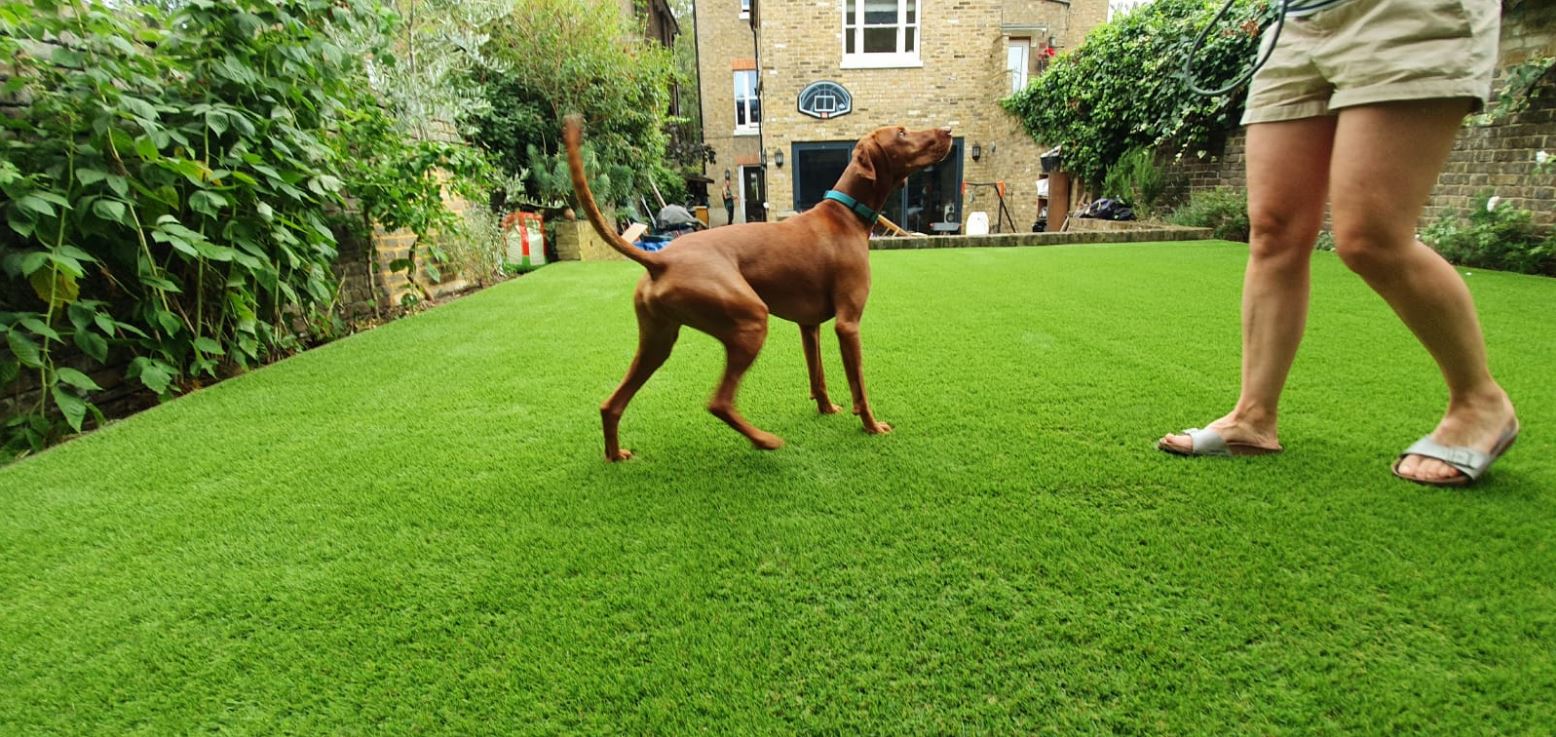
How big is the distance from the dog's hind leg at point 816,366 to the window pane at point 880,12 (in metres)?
13.0

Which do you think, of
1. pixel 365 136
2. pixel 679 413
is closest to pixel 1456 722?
pixel 679 413

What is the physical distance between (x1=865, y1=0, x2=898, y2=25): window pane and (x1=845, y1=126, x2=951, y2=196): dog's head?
42.1ft

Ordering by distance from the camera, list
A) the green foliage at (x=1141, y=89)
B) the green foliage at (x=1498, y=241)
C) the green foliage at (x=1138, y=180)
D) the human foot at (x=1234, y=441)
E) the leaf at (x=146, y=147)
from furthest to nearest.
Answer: the green foliage at (x=1138, y=180) → the green foliage at (x=1141, y=89) → the green foliage at (x=1498, y=241) → the leaf at (x=146, y=147) → the human foot at (x=1234, y=441)

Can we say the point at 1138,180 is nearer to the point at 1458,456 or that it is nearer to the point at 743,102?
the point at 1458,456

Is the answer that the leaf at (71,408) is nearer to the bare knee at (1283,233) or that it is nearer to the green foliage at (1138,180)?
the bare knee at (1283,233)

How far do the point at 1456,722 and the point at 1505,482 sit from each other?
3.42ft

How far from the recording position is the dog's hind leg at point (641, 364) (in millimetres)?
1633

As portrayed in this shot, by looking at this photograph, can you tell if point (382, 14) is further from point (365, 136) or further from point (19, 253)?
point (19, 253)

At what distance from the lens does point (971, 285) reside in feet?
15.7

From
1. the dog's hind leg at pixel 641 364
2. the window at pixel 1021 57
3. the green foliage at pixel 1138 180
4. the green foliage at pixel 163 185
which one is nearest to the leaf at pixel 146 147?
the green foliage at pixel 163 185

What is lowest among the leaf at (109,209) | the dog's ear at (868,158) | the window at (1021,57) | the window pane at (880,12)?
the leaf at (109,209)

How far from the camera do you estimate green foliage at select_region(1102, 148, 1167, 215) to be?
8977 millimetres

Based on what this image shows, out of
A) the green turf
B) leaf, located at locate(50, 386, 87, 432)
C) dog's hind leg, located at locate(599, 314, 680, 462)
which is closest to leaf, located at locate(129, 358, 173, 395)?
the green turf

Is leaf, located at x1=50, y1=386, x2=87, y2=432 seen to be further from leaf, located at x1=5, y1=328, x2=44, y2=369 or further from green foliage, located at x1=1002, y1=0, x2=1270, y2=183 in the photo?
green foliage, located at x1=1002, y1=0, x2=1270, y2=183
